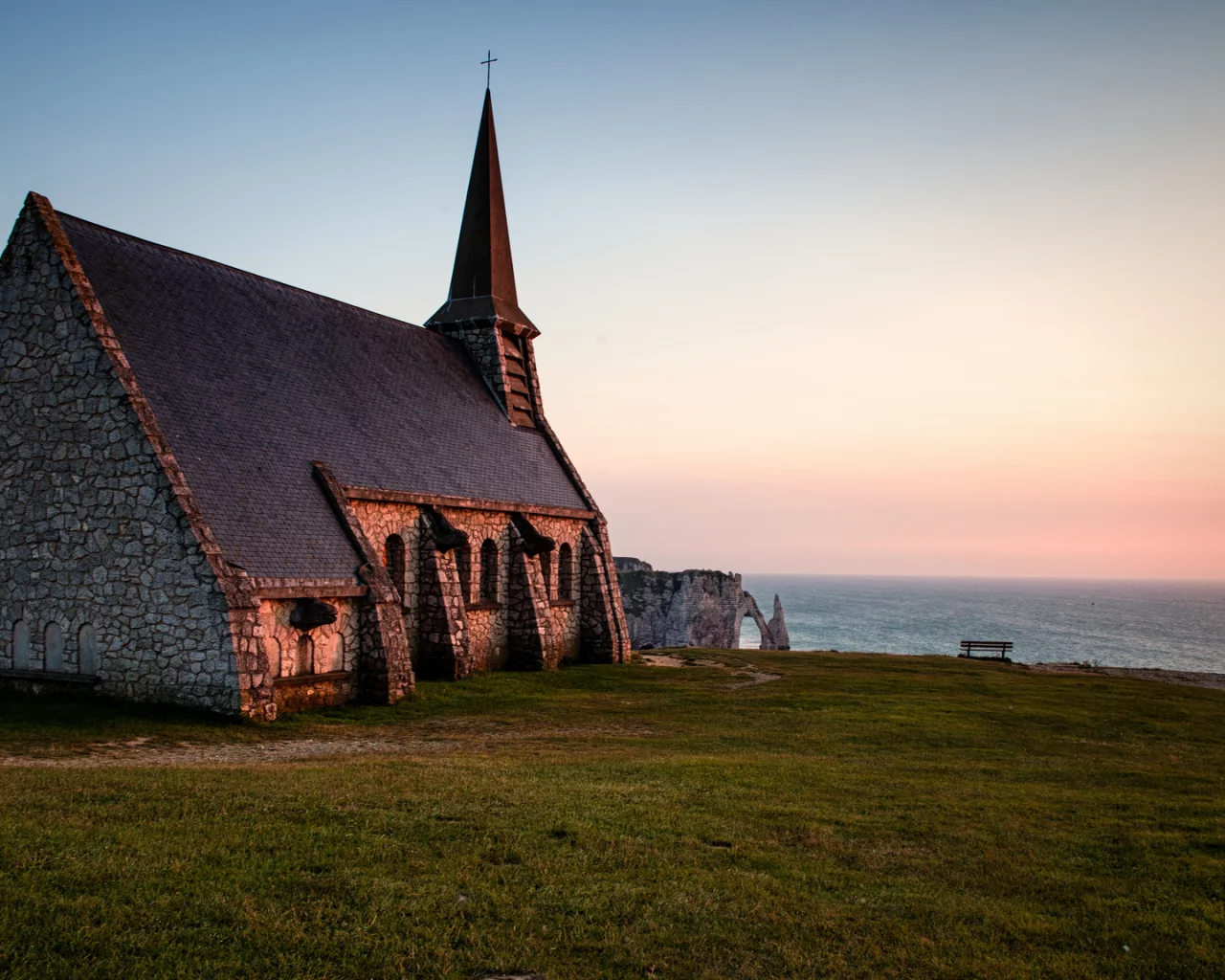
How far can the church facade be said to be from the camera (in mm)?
18055

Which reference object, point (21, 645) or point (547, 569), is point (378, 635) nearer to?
point (21, 645)

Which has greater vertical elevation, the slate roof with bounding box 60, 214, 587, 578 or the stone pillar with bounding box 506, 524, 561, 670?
the slate roof with bounding box 60, 214, 587, 578

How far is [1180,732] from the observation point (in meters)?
21.6

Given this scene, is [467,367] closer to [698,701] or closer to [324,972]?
[698,701]

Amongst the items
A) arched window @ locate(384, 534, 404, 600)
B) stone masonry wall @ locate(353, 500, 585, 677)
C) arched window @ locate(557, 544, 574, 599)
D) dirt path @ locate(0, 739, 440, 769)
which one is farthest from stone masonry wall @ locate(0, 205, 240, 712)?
arched window @ locate(557, 544, 574, 599)

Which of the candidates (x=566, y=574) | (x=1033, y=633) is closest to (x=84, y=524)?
(x=566, y=574)

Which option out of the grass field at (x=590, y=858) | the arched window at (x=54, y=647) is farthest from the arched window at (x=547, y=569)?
the arched window at (x=54, y=647)

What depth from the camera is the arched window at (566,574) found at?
109 ft

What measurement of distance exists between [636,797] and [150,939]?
238 inches

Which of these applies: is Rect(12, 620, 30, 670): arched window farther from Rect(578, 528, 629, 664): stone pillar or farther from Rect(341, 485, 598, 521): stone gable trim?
Rect(578, 528, 629, 664): stone pillar

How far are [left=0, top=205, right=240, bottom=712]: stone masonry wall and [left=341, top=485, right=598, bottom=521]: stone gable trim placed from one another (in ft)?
17.8

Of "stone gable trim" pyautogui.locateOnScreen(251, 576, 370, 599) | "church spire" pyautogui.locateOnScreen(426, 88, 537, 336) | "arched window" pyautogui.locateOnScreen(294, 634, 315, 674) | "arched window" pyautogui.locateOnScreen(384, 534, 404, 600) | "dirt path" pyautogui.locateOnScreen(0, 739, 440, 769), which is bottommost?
"dirt path" pyautogui.locateOnScreen(0, 739, 440, 769)

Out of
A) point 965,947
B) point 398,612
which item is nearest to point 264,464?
point 398,612

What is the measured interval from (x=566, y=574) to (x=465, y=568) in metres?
6.05
